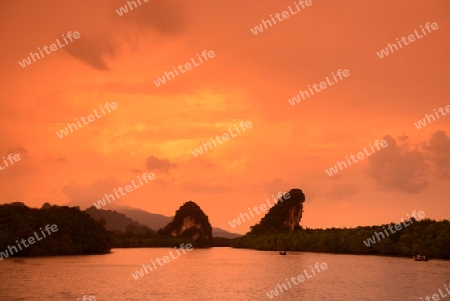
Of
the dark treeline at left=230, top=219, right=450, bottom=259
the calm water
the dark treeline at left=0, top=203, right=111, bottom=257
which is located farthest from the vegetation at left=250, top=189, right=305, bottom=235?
the calm water

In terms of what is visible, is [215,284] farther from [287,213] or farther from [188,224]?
[188,224]

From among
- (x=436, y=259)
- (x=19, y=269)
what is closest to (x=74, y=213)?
(x=19, y=269)

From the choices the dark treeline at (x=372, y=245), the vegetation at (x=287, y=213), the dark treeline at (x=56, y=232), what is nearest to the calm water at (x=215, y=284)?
the dark treeline at (x=372, y=245)

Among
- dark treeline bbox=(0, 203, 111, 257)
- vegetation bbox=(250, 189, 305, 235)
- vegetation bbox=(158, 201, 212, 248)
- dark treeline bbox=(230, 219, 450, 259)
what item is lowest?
dark treeline bbox=(230, 219, 450, 259)

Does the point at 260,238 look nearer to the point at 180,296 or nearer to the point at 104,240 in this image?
the point at 104,240

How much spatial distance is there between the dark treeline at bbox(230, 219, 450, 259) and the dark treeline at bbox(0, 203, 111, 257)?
150 feet

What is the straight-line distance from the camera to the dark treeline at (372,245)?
304 feet

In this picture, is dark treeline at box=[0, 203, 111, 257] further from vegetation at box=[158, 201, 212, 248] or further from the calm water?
vegetation at box=[158, 201, 212, 248]

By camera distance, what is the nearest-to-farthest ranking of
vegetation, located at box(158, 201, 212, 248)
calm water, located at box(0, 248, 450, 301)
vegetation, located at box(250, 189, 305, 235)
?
calm water, located at box(0, 248, 450, 301) < vegetation, located at box(250, 189, 305, 235) < vegetation, located at box(158, 201, 212, 248)

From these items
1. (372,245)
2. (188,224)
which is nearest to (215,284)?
(372,245)

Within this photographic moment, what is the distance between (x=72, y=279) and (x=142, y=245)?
114m

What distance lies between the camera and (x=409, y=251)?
98.4m

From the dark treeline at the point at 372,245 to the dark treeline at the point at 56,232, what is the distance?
1798 inches

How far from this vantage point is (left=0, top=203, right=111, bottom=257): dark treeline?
319 ft
